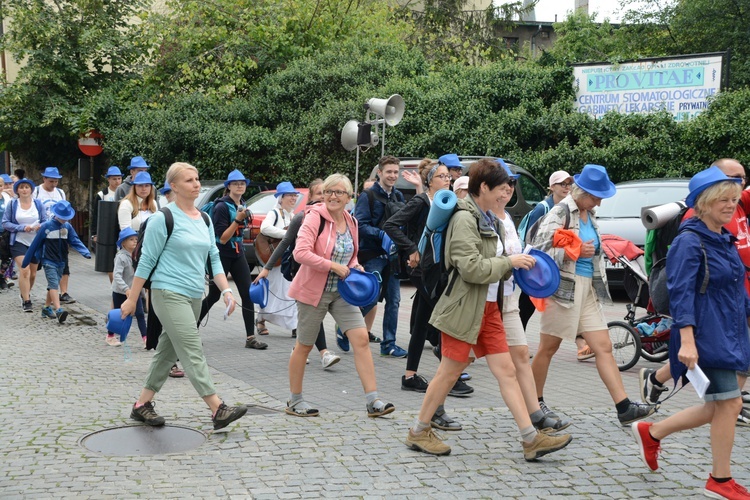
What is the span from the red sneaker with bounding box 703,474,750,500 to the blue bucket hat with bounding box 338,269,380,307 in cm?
255

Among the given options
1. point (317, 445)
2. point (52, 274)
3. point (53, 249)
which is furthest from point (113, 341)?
point (317, 445)

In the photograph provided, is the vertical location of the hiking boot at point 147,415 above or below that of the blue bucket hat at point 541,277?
below

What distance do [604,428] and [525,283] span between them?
52.8 inches

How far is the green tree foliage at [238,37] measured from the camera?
25344 millimetres

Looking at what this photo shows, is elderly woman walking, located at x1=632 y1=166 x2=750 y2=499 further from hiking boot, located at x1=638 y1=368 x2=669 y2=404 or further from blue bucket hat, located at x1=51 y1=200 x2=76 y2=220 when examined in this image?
blue bucket hat, located at x1=51 y1=200 x2=76 y2=220

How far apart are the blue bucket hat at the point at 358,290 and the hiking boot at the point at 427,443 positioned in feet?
3.66

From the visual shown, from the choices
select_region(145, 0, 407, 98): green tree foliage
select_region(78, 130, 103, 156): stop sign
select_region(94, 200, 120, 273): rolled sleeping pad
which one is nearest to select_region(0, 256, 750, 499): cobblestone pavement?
select_region(94, 200, 120, 273): rolled sleeping pad

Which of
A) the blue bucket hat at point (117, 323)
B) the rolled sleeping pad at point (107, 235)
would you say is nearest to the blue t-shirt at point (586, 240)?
the blue bucket hat at point (117, 323)

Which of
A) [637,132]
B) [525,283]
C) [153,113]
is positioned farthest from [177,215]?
[153,113]

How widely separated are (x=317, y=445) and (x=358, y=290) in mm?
1166

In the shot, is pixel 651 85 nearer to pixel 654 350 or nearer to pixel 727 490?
pixel 654 350

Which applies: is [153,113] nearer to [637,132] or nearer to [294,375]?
[637,132]

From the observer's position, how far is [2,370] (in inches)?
327

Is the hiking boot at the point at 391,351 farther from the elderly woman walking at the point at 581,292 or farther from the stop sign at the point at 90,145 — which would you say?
the stop sign at the point at 90,145
